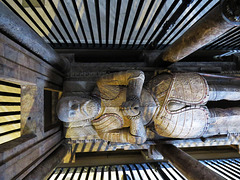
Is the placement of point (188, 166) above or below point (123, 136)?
below

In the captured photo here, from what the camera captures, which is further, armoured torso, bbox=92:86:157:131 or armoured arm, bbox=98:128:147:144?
armoured torso, bbox=92:86:157:131

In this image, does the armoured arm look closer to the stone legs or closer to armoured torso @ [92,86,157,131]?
armoured torso @ [92,86,157,131]

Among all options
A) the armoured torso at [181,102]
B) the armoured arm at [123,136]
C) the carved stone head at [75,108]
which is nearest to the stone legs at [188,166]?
the armoured torso at [181,102]

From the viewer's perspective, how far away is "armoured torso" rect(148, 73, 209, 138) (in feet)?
9.06

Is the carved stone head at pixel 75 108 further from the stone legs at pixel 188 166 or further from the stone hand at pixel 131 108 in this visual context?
the stone legs at pixel 188 166

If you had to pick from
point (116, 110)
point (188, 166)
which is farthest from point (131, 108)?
point (188, 166)

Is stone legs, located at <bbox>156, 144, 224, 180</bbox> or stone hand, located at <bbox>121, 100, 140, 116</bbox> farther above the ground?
stone hand, located at <bbox>121, 100, 140, 116</bbox>

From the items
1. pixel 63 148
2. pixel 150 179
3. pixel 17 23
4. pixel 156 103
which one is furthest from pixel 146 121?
pixel 17 23

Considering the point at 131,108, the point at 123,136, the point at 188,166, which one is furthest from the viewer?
the point at 123,136

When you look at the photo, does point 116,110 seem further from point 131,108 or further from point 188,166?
point 188,166

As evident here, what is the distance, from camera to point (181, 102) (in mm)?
2785

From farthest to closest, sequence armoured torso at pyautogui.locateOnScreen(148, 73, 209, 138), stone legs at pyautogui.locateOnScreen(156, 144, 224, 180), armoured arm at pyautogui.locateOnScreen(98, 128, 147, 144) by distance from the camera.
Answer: armoured torso at pyautogui.locateOnScreen(148, 73, 209, 138), armoured arm at pyautogui.locateOnScreen(98, 128, 147, 144), stone legs at pyautogui.locateOnScreen(156, 144, 224, 180)

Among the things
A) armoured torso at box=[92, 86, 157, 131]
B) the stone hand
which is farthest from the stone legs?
the stone hand

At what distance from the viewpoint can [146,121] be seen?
2.90m
